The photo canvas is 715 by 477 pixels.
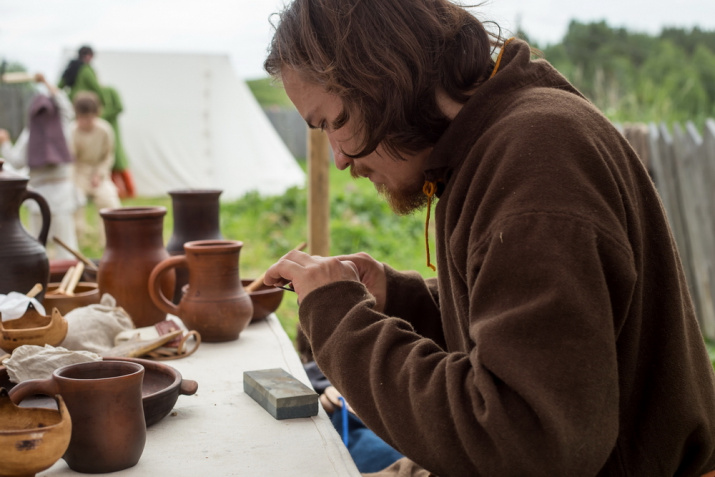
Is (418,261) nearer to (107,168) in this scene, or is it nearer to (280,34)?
(107,168)

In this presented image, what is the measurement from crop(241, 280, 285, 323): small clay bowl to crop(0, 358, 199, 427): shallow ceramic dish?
708 millimetres

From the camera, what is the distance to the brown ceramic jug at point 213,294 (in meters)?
1.91

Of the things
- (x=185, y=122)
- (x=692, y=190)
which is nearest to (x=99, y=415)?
(x=692, y=190)

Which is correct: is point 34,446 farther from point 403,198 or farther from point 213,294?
point 213,294

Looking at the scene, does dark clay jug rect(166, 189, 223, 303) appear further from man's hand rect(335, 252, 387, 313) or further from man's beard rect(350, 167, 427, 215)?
man's beard rect(350, 167, 427, 215)

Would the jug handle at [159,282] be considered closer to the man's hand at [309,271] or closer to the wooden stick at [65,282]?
the wooden stick at [65,282]

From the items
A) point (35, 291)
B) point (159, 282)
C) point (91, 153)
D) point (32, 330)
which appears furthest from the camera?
point (91, 153)

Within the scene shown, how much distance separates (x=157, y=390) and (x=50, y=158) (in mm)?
5019

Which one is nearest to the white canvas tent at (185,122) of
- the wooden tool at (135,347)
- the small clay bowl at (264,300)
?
the small clay bowl at (264,300)

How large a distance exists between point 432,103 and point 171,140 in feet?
34.7

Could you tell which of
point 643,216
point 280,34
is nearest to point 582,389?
point 643,216

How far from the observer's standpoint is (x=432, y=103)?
1.33m

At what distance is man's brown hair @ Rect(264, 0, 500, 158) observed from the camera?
129 centimetres

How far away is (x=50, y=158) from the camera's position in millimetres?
5902
